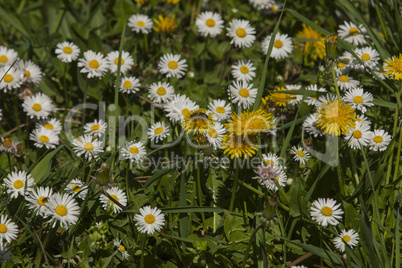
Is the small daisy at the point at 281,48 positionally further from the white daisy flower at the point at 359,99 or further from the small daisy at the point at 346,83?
the white daisy flower at the point at 359,99

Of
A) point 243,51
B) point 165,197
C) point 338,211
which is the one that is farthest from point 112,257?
point 243,51

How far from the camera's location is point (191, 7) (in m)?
4.28

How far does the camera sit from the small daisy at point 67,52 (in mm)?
3232

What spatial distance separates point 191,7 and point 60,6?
1227 mm

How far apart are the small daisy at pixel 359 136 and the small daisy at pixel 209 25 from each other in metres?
1.52

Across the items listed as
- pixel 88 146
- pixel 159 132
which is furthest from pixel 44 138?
pixel 159 132

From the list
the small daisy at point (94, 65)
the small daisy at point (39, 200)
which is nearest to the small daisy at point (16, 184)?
the small daisy at point (39, 200)

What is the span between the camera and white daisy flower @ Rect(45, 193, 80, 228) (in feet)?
7.09

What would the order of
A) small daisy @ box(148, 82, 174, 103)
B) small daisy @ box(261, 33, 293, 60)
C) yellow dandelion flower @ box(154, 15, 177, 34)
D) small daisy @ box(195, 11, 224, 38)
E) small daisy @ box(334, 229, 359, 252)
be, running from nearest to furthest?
small daisy @ box(334, 229, 359, 252) < small daisy @ box(148, 82, 174, 103) < small daisy @ box(261, 33, 293, 60) < yellow dandelion flower @ box(154, 15, 177, 34) < small daisy @ box(195, 11, 224, 38)

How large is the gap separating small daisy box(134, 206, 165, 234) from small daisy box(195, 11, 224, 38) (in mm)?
1837

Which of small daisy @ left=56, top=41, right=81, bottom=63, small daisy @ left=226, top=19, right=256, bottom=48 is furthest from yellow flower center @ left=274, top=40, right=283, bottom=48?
small daisy @ left=56, top=41, right=81, bottom=63

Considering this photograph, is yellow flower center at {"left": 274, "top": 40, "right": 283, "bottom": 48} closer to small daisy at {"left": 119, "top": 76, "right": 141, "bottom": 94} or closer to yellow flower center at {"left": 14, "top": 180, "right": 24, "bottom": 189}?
small daisy at {"left": 119, "top": 76, "right": 141, "bottom": 94}

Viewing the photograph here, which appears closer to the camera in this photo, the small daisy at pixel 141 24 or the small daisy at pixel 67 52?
the small daisy at pixel 67 52

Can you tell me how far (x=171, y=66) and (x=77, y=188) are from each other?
4.16 ft
